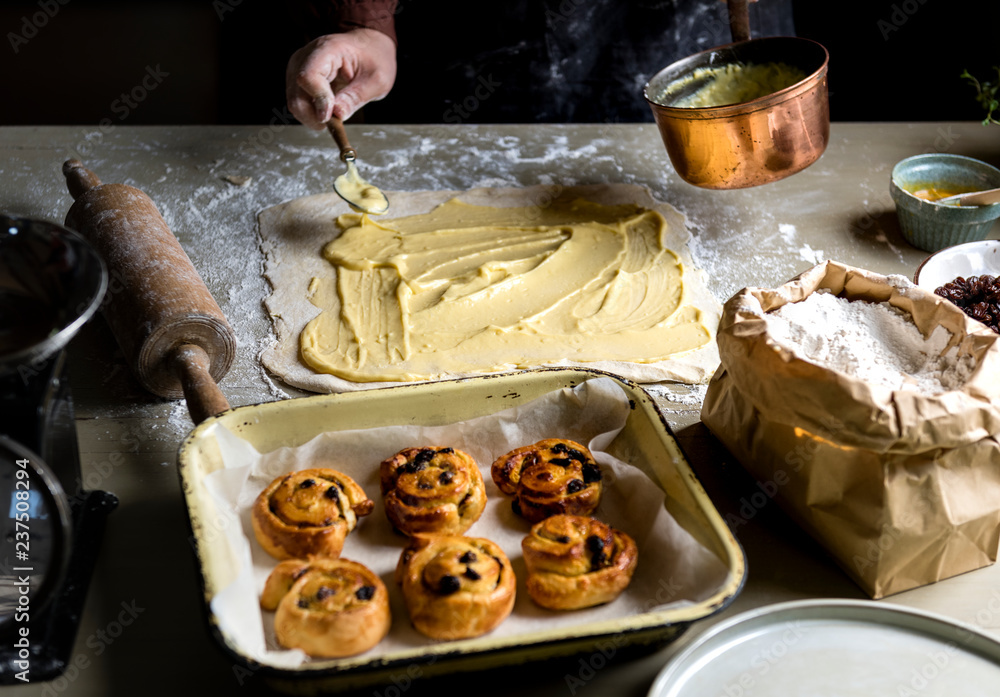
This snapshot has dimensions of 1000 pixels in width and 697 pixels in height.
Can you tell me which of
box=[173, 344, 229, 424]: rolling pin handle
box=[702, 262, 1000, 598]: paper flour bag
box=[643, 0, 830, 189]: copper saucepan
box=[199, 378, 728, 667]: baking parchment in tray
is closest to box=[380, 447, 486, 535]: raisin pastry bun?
box=[199, 378, 728, 667]: baking parchment in tray

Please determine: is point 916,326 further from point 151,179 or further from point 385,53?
point 151,179

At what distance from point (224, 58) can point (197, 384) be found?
2552 millimetres

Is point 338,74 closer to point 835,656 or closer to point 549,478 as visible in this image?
point 549,478

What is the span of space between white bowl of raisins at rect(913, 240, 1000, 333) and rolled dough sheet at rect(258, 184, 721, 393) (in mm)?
383

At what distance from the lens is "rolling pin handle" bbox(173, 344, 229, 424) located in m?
1.15

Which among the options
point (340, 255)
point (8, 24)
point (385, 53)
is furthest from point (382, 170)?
point (8, 24)

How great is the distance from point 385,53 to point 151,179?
27.6 inches

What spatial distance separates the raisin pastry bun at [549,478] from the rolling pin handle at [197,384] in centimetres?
41

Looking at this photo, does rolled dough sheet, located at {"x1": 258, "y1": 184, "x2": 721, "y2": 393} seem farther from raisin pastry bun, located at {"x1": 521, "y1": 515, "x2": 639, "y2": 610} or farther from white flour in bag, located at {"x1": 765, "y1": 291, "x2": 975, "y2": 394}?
raisin pastry bun, located at {"x1": 521, "y1": 515, "x2": 639, "y2": 610}

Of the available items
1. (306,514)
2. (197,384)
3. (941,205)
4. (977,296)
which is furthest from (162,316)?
(941,205)

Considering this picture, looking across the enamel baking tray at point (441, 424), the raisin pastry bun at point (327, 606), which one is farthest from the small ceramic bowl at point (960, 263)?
the raisin pastry bun at point (327, 606)

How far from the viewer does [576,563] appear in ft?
3.12

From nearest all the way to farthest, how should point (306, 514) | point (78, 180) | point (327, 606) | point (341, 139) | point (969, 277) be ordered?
point (327, 606), point (306, 514), point (969, 277), point (78, 180), point (341, 139)

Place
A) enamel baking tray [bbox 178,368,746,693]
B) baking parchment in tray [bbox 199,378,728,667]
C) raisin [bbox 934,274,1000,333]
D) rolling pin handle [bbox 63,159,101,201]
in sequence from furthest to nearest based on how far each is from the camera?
rolling pin handle [bbox 63,159,101,201], raisin [bbox 934,274,1000,333], baking parchment in tray [bbox 199,378,728,667], enamel baking tray [bbox 178,368,746,693]
